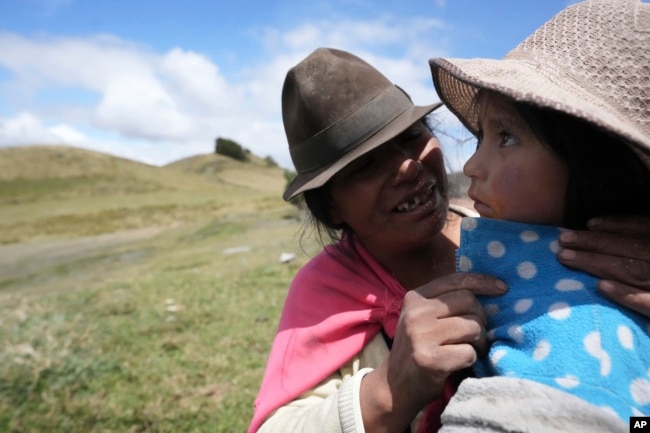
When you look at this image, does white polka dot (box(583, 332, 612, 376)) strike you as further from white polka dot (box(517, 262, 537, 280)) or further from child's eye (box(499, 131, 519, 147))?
child's eye (box(499, 131, 519, 147))

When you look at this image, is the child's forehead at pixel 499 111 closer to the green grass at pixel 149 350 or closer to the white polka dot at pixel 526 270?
the white polka dot at pixel 526 270

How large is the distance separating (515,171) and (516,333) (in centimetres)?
39

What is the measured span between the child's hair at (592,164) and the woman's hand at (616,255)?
5cm

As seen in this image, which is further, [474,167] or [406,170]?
[406,170]

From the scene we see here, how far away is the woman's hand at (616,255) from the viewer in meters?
1.10

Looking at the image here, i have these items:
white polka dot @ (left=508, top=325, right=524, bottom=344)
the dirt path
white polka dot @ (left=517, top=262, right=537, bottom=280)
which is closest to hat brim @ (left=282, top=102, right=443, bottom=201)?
white polka dot @ (left=517, top=262, right=537, bottom=280)

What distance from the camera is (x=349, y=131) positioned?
1.85 meters

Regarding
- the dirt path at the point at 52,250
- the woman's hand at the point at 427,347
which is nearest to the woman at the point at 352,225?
the woman's hand at the point at 427,347

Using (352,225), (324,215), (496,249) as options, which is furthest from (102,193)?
(496,249)

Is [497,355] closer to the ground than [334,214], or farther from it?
closer to the ground

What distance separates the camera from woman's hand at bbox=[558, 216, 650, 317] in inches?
43.3

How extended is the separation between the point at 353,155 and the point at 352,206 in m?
0.24

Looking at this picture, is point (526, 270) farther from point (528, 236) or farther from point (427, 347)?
point (427, 347)

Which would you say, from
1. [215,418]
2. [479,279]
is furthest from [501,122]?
[215,418]
